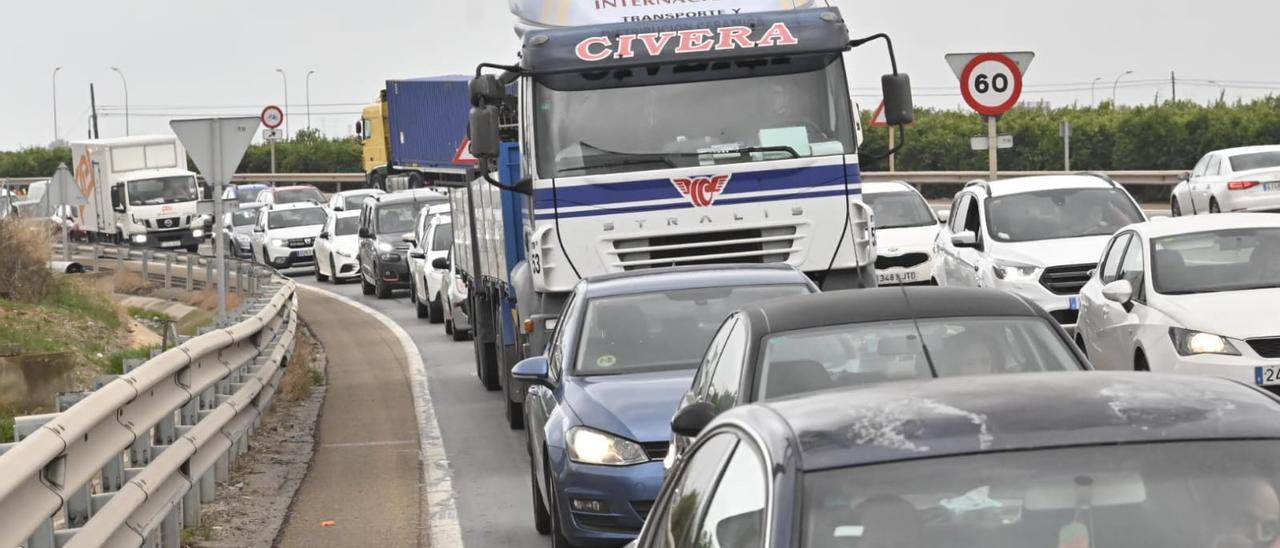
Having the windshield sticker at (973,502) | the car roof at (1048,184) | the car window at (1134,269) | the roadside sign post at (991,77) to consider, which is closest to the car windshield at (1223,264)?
the car window at (1134,269)

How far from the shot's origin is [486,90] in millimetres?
15516

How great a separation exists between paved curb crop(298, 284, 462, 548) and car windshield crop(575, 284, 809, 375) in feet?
3.62

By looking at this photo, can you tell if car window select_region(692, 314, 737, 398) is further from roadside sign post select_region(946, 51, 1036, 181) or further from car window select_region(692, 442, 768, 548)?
roadside sign post select_region(946, 51, 1036, 181)

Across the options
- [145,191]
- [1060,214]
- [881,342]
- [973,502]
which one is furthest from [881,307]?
[145,191]

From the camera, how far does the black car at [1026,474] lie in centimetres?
413

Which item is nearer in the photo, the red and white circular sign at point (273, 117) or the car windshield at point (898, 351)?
the car windshield at point (898, 351)

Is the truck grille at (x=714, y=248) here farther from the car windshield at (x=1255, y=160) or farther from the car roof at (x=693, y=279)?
the car windshield at (x=1255, y=160)

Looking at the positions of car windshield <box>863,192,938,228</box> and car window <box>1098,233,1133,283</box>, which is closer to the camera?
car window <box>1098,233,1133,283</box>

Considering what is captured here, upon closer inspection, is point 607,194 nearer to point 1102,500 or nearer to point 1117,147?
point 1102,500

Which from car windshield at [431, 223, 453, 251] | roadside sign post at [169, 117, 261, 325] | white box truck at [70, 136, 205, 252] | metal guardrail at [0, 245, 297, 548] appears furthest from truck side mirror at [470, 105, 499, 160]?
white box truck at [70, 136, 205, 252]

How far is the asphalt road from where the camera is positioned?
11.5 m

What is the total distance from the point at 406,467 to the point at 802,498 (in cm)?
1029

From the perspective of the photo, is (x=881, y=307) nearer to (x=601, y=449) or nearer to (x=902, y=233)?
(x=601, y=449)

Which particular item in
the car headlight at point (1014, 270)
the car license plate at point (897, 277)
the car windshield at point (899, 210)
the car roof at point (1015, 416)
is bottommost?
the car license plate at point (897, 277)
